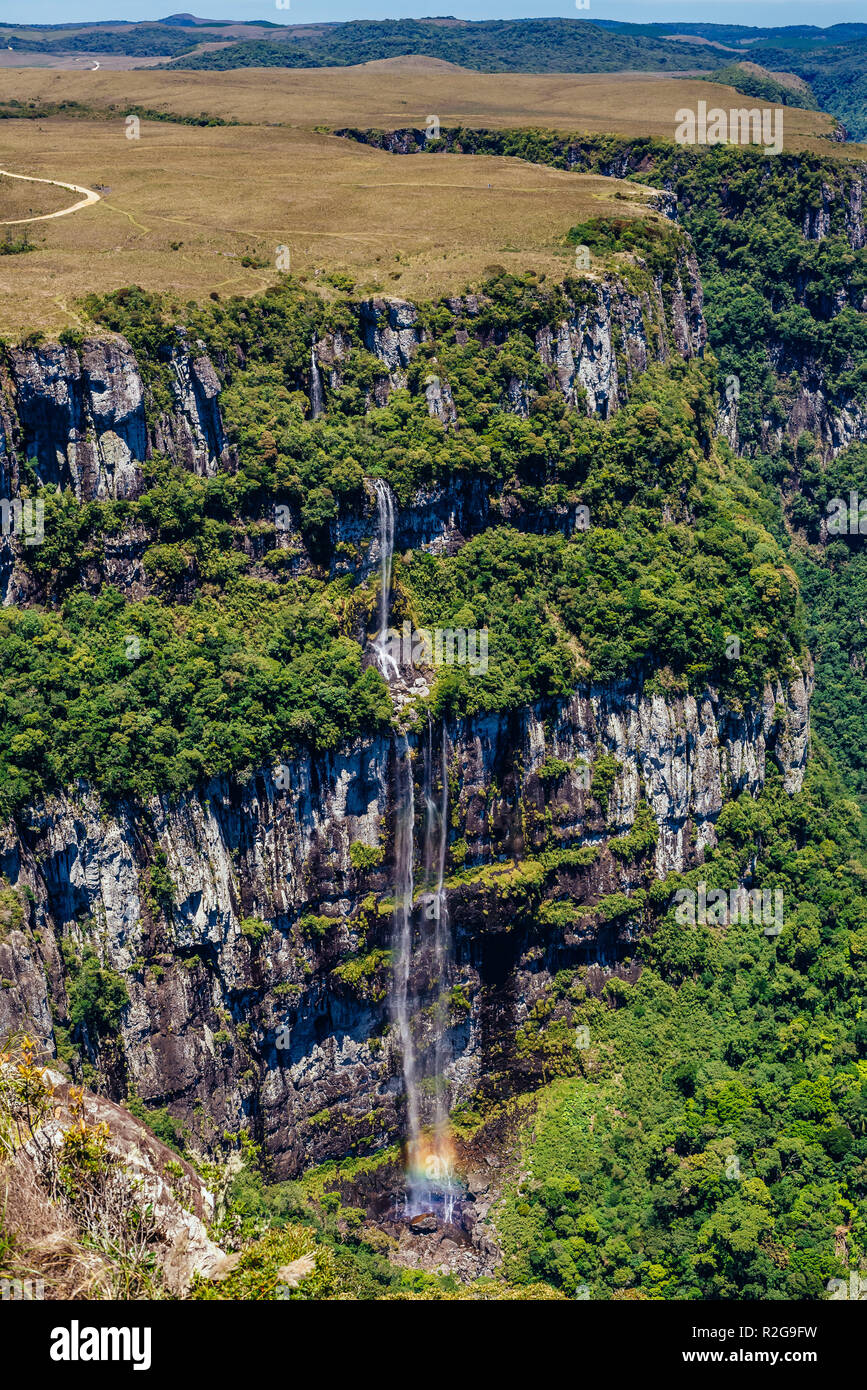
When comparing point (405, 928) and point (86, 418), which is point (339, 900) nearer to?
point (405, 928)

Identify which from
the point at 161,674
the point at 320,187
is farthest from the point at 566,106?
the point at 161,674

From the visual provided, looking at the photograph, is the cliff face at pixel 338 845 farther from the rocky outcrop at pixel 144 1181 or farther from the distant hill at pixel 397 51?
the distant hill at pixel 397 51

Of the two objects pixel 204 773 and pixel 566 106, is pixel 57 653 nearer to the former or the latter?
pixel 204 773

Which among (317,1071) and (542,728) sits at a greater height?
(542,728)

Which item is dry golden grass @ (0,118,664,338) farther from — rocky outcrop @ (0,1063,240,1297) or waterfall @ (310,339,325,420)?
rocky outcrop @ (0,1063,240,1297)

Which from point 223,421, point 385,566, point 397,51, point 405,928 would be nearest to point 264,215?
point 223,421
